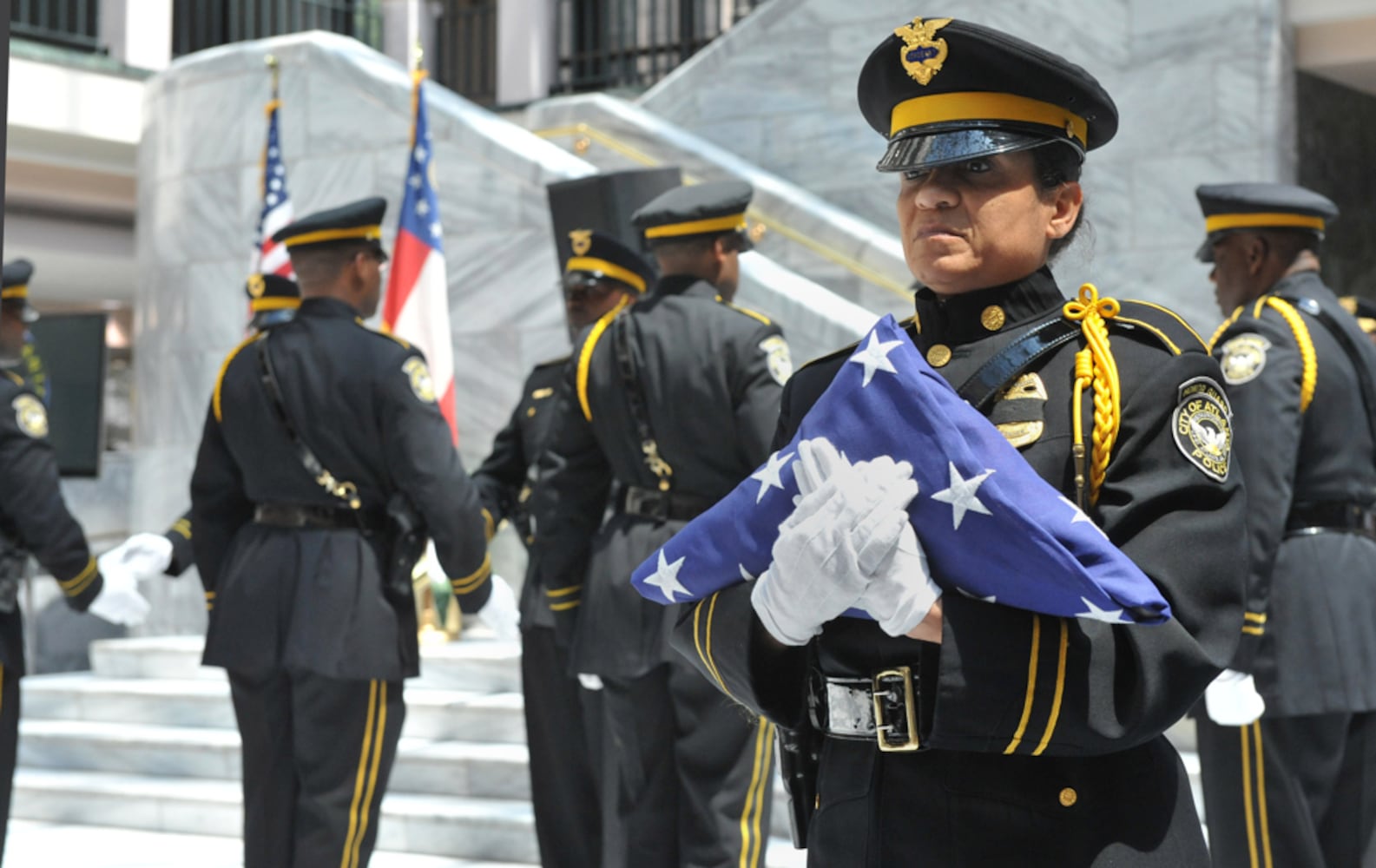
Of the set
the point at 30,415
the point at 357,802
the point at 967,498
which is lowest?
the point at 357,802

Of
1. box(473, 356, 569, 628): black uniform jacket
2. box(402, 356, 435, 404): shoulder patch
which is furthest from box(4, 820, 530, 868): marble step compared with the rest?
box(402, 356, 435, 404): shoulder patch

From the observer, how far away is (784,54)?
35.4 feet

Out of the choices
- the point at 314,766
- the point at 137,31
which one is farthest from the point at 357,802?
the point at 137,31

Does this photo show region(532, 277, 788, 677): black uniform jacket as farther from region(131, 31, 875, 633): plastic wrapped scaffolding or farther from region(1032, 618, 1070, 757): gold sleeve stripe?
region(131, 31, 875, 633): plastic wrapped scaffolding

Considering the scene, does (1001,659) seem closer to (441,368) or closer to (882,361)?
(882,361)

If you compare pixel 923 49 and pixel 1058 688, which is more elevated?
pixel 923 49

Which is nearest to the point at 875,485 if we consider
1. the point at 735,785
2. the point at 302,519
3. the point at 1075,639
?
the point at 1075,639

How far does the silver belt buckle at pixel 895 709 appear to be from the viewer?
1845 millimetres

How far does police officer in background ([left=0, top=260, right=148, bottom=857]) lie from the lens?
5.00m

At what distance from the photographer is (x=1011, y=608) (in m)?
1.77

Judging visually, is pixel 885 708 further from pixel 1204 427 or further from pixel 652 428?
pixel 652 428

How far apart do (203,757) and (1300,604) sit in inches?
196

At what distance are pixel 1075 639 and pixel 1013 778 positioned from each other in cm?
21

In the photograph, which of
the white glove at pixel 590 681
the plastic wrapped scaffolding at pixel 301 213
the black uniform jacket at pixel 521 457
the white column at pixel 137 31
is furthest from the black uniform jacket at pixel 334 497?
the white column at pixel 137 31
